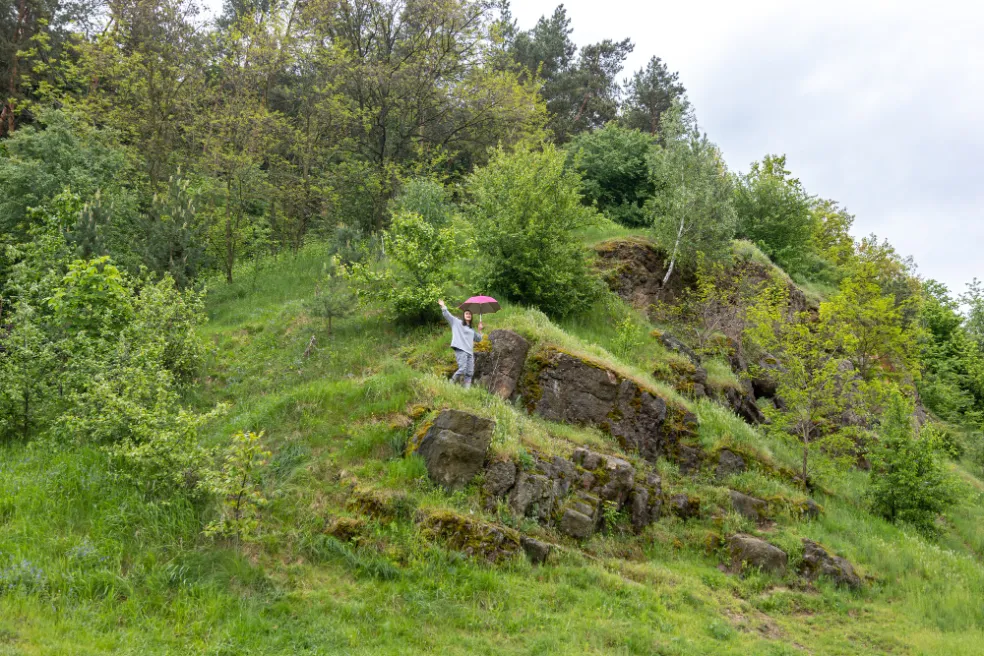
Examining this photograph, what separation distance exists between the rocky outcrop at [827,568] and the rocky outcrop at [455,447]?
20.4 feet

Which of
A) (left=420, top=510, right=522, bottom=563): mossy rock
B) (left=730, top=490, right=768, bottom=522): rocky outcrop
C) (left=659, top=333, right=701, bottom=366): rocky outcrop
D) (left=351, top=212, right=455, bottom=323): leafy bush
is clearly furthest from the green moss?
(left=659, top=333, right=701, bottom=366): rocky outcrop

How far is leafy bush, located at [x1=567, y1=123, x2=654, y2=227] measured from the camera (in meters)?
25.7

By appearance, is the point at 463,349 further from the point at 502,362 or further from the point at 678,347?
the point at 678,347

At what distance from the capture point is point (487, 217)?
675 inches

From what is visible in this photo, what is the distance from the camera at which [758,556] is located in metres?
10.3

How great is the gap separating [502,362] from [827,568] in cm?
709

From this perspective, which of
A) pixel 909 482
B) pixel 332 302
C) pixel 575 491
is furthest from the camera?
pixel 332 302

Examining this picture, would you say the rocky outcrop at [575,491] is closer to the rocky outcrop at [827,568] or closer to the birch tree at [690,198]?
the rocky outcrop at [827,568]

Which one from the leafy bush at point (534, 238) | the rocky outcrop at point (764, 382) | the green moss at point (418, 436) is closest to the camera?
the green moss at point (418, 436)

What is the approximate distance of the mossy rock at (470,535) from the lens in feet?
27.0

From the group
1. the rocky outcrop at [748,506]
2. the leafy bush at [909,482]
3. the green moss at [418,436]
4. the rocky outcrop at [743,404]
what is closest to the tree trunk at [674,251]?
the rocky outcrop at [743,404]

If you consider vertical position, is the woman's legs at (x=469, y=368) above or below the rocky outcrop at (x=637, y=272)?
below

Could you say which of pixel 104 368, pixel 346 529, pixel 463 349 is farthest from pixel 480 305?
pixel 104 368

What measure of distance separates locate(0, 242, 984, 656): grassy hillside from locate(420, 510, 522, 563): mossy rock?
138 mm
